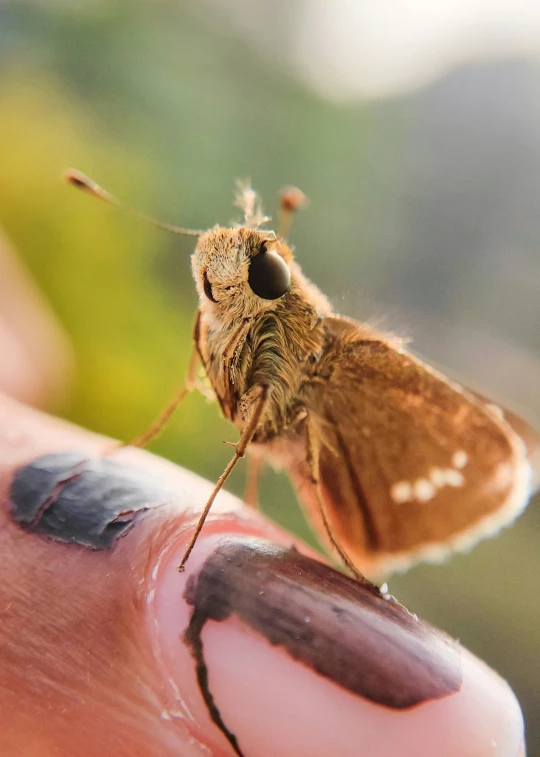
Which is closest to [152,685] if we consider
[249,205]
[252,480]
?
[252,480]

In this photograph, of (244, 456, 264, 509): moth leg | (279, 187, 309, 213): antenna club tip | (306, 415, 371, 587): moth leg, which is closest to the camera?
(306, 415, 371, 587): moth leg

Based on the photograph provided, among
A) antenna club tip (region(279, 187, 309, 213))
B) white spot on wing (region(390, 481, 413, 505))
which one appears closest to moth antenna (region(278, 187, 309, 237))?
antenna club tip (region(279, 187, 309, 213))

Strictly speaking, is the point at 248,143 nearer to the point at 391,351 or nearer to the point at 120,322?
the point at 120,322

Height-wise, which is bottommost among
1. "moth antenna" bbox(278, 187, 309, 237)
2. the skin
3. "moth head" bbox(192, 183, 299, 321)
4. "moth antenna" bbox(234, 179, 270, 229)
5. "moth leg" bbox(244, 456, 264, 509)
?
the skin

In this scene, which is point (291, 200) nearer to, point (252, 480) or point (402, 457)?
point (402, 457)

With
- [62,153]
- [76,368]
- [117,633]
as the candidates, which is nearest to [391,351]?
[117,633]

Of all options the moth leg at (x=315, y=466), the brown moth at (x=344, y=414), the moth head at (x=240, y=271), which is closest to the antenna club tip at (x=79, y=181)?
the brown moth at (x=344, y=414)

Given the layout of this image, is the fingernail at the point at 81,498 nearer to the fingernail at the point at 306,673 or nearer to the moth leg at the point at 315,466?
the fingernail at the point at 306,673

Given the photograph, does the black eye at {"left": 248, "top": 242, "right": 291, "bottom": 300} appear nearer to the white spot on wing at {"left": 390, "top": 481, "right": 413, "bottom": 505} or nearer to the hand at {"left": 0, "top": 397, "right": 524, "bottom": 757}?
the hand at {"left": 0, "top": 397, "right": 524, "bottom": 757}
